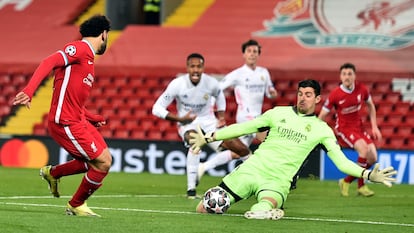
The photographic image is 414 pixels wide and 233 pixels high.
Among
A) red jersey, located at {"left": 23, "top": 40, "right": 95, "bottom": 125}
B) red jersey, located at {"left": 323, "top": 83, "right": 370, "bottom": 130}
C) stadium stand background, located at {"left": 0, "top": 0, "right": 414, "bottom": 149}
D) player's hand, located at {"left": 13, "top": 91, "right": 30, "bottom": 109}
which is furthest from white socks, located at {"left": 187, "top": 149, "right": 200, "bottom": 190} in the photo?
stadium stand background, located at {"left": 0, "top": 0, "right": 414, "bottom": 149}

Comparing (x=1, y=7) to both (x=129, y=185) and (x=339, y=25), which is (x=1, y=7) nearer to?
(x=339, y=25)

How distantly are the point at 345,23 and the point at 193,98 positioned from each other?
935cm

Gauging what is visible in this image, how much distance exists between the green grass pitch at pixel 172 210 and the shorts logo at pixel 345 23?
5.79 m

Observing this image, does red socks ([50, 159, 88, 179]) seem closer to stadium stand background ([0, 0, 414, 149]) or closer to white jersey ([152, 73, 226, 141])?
white jersey ([152, 73, 226, 141])

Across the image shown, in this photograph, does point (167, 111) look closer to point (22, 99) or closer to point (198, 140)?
point (198, 140)

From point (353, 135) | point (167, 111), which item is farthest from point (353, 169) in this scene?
point (353, 135)

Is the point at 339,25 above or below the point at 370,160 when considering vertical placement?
above

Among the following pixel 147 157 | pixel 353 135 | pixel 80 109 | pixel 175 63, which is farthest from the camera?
pixel 175 63

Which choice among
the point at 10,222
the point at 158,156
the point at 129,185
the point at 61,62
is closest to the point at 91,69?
the point at 61,62

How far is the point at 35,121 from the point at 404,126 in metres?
8.27

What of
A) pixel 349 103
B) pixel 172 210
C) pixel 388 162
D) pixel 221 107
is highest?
pixel 349 103

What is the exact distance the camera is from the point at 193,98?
1516 centimetres

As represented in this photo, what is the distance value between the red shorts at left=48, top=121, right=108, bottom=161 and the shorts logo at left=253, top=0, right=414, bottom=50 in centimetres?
1359

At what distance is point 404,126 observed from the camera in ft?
72.6
